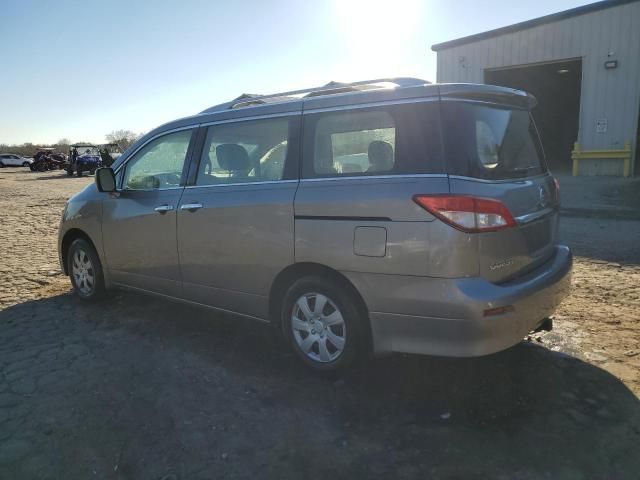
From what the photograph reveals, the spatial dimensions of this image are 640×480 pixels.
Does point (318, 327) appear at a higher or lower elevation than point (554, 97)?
lower

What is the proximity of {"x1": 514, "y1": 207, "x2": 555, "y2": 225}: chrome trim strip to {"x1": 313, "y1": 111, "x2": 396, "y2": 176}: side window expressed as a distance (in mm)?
844

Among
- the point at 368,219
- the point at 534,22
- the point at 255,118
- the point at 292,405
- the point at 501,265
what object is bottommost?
the point at 292,405

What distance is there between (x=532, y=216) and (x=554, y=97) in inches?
814

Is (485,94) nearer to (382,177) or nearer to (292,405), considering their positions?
(382,177)

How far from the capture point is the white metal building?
15289mm

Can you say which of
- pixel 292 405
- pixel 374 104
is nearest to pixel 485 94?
pixel 374 104

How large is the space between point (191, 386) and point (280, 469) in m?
1.13

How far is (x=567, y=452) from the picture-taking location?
8.60ft

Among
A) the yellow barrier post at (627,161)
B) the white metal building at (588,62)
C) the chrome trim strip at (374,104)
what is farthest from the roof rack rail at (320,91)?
the white metal building at (588,62)

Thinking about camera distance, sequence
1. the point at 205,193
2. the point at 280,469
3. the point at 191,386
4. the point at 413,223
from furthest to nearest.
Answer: the point at 205,193
the point at 191,386
the point at 413,223
the point at 280,469

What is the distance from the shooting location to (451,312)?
2.86 m

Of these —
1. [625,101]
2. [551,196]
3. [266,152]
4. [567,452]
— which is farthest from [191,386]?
[625,101]

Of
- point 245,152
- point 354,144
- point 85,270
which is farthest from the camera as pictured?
point 85,270

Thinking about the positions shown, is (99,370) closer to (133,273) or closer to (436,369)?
(133,273)
